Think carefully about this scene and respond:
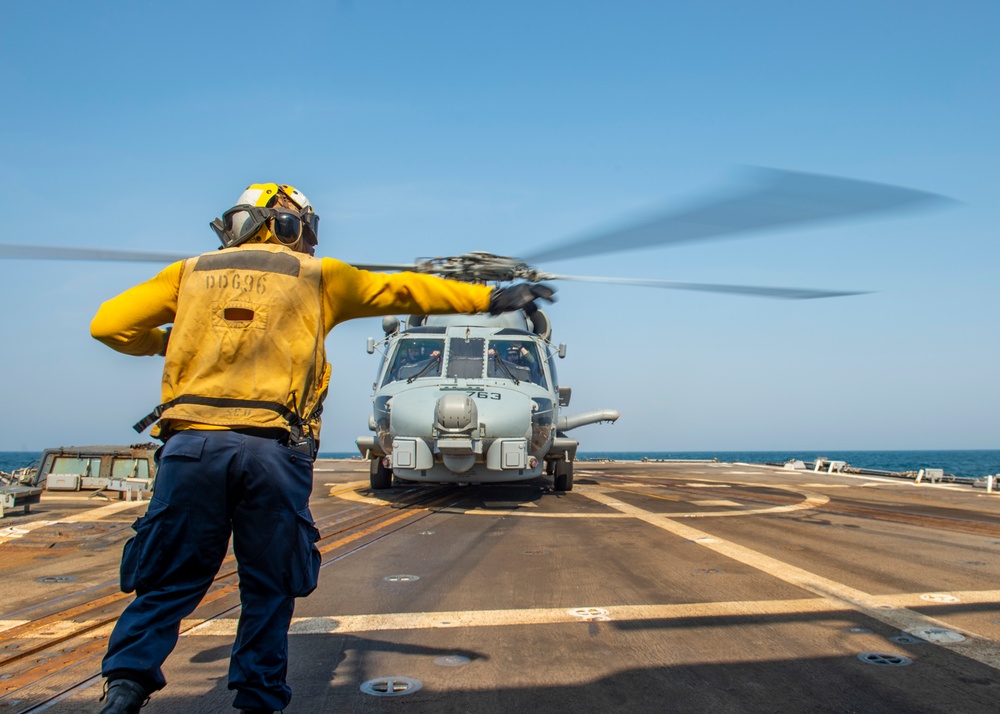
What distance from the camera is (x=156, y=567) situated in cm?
236

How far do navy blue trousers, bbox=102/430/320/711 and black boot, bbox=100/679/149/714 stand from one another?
0.08m

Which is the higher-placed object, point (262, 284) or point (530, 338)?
point (530, 338)

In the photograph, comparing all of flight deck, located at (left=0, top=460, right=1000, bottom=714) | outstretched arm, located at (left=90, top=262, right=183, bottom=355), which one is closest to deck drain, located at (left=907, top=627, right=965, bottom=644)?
flight deck, located at (left=0, top=460, right=1000, bottom=714)

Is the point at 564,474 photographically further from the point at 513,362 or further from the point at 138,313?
the point at 138,313

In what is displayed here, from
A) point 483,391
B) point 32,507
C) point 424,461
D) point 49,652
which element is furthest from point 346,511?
point 49,652

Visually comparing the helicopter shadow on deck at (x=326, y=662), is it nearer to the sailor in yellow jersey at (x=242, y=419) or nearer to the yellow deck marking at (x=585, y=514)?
the sailor in yellow jersey at (x=242, y=419)

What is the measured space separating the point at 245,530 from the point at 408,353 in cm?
979

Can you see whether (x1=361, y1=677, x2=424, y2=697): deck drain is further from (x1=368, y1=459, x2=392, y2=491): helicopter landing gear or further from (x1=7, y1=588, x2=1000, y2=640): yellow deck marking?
(x1=368, y1=459, x2=392, y2=491): helicopter landing gear

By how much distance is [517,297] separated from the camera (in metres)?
2.82

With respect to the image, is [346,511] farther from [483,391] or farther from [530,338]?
[530,338]

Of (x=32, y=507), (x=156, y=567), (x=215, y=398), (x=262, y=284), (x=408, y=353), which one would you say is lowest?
(x=32, y=507)

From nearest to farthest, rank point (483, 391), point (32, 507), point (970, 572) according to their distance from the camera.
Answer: point (970, 572), point (32, 507), point (483, 391)

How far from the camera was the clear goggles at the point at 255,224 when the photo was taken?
2.78m

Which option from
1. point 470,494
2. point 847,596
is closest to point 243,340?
point 847,596
